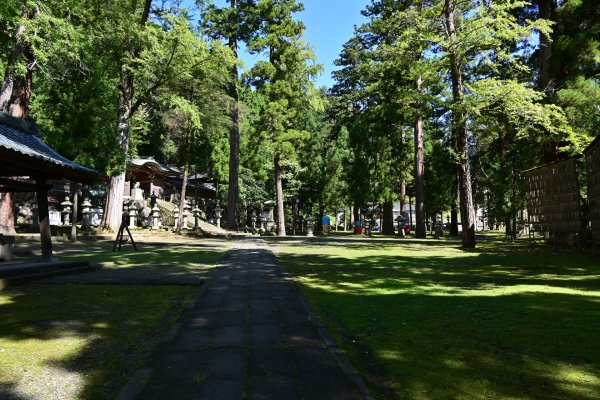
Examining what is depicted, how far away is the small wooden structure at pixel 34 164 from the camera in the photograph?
7821 mm

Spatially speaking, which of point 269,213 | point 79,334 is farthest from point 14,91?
point 269,213

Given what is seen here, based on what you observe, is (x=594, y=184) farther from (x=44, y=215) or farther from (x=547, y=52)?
(x=44, y=215)

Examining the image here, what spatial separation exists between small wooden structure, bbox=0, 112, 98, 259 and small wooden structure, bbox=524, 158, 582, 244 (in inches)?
543

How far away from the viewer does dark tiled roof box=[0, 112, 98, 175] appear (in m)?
7.58

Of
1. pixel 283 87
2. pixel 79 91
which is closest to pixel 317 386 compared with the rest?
pixel 79 91

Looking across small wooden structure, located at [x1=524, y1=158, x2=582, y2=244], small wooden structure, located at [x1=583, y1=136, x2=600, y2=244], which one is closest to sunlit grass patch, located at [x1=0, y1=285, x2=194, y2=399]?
small wooden structure, located at [x1=583, y1=136, x2=600, y2=244]

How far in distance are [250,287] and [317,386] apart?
14.7 ft

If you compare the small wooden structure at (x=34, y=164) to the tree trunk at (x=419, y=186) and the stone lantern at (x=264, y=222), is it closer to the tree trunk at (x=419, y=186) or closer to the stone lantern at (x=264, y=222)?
the tree trunk at (x=419, y=186)

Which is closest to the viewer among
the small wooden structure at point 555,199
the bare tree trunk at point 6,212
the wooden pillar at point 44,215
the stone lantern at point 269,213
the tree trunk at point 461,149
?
the wooden pillar at point 44,215

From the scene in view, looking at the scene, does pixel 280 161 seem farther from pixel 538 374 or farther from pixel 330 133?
pixel 538 374

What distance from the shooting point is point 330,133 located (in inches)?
1860

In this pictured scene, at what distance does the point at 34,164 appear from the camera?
26.7ft

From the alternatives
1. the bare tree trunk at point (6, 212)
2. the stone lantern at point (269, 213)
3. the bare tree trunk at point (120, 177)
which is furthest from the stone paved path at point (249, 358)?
the stone lantern at point (269, 213)

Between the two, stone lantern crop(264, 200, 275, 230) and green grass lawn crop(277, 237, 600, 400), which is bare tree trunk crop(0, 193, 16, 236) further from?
stone lantern crop(264, 200, 275, 230)
